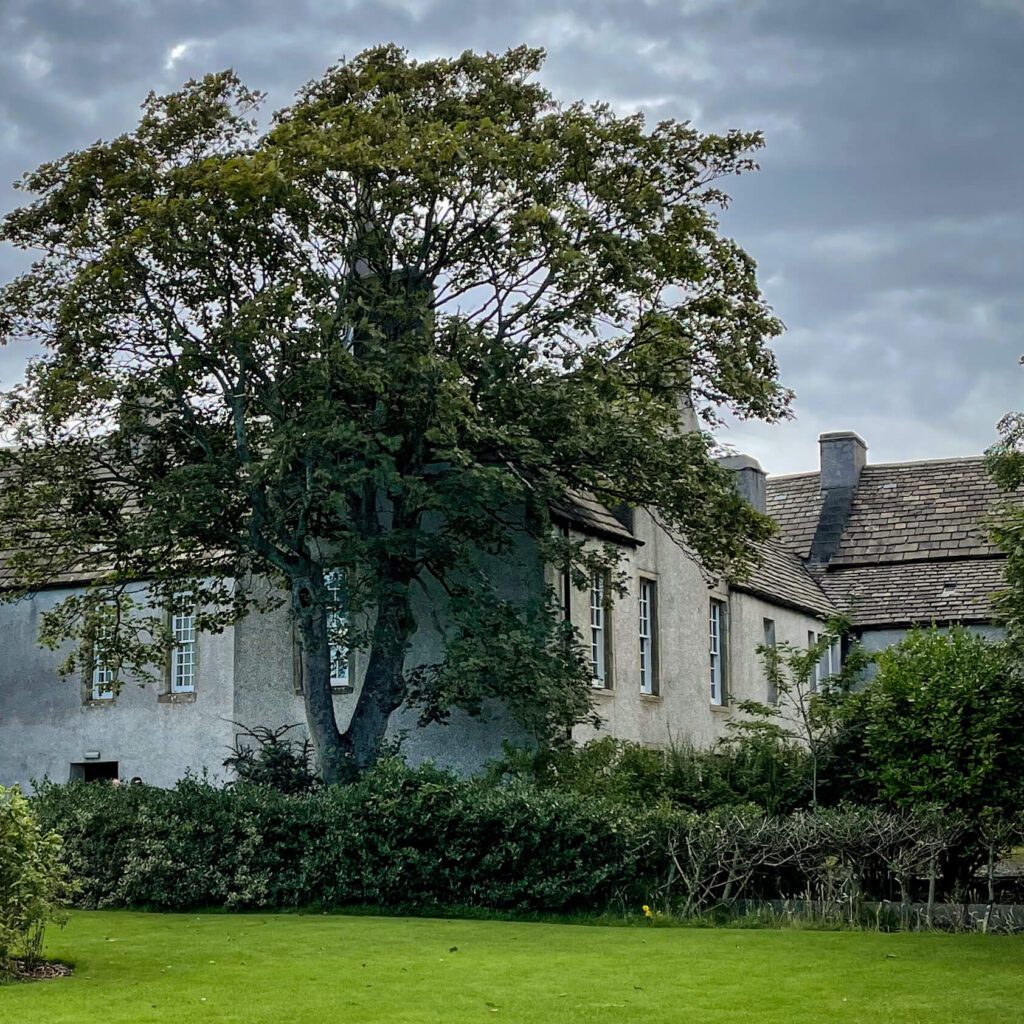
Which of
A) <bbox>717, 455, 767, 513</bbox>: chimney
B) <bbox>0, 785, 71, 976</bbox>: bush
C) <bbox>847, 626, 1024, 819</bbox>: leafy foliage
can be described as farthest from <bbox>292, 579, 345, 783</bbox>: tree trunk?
<bbox>717, 455, 767, 513</bbox>: chimney

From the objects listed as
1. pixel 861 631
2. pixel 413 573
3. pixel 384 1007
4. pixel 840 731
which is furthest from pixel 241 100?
pixel 861 631

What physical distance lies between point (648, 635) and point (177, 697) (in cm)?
931

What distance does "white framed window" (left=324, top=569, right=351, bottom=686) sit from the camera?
2194cm

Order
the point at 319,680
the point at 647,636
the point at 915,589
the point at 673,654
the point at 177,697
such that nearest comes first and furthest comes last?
the point at 319,680 < the point at 647,636 < the point at 673,654 < the point at 177,697 < the point at 915,589

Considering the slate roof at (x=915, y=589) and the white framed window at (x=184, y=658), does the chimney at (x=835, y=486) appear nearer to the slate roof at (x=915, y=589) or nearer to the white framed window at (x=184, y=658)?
the slate roof at (x=915, y=589)

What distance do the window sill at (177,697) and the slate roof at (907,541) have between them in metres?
16.1

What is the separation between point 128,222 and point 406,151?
15.0 feet

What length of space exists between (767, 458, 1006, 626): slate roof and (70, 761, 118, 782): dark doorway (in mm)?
17640

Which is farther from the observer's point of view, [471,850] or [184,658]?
[184,658]

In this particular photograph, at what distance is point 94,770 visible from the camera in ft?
97.7

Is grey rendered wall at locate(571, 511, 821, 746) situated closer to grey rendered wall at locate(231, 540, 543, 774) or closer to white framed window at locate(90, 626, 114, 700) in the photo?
grey rendered wall at locate(231, 540, 543, 774)

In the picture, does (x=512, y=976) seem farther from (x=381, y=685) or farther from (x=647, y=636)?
(x=647, y=636)

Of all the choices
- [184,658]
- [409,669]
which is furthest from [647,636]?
[184,658]

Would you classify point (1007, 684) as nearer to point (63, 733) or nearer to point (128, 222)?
point (128, 222)
